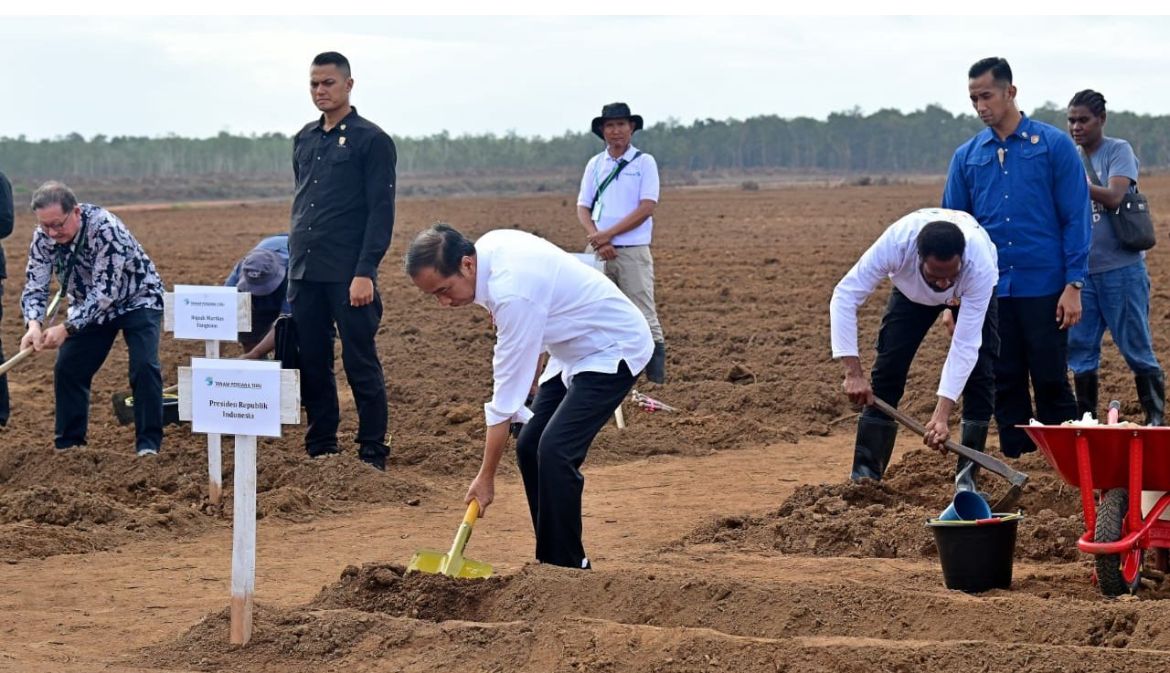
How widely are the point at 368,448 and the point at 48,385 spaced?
15.9 ft

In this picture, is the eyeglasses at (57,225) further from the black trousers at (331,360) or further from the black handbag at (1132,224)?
the black handbag at (1132,224)

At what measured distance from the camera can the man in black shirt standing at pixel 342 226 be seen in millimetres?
8617

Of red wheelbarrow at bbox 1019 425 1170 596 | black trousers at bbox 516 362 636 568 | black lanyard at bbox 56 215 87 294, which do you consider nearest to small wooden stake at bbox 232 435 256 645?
black trousers at bbox 516 362 636 568

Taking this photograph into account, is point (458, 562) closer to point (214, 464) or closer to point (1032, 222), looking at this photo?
point (214, 464)

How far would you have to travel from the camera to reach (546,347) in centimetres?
625

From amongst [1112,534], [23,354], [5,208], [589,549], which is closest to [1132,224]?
[1112,534]

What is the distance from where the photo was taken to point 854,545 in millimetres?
6910

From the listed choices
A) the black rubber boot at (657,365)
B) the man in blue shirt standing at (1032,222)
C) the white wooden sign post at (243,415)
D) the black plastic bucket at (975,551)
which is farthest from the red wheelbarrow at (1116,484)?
the black rubber boot at (657,365)

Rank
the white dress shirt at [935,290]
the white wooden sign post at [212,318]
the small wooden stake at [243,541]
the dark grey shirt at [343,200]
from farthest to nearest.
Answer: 1. the dark grey shirt at [343,200]
2. the white wooden sign post at [212,318]
3. the white dress shirt at [935,290]
4. the small wooden stake at [243,541]

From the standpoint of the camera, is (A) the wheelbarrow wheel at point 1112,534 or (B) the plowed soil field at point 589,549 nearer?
(B) the plowed soil field at point 589,549

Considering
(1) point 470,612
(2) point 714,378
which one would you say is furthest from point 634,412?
(1) point 470,612

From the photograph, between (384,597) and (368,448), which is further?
(368,448)

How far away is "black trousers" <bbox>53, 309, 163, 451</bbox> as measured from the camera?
9070 mm

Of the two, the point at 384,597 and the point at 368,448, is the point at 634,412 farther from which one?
the point at 384,597
